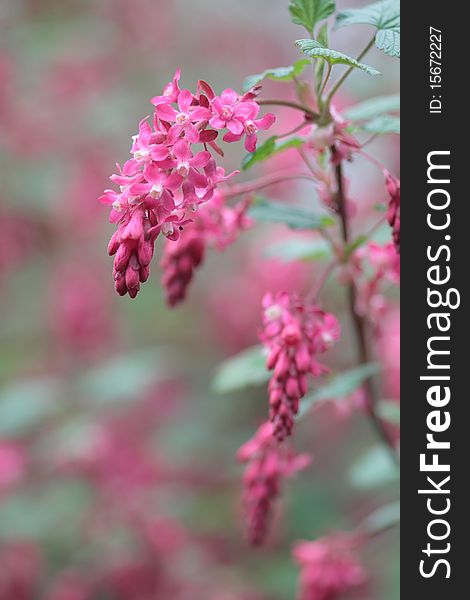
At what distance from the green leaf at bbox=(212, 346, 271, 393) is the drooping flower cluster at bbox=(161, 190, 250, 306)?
0.21m

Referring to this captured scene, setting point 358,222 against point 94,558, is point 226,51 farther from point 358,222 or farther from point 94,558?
point 94,558

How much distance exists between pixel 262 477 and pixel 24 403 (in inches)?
51.8

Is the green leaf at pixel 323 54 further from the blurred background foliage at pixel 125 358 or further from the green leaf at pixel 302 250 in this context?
the blurred background foliage at pixel 125 358

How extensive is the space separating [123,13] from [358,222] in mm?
1759

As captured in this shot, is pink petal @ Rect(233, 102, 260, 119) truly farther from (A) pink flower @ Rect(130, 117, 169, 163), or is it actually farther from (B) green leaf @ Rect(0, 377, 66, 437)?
(B) green leaf @ Rect(0, 377, 66, 437)

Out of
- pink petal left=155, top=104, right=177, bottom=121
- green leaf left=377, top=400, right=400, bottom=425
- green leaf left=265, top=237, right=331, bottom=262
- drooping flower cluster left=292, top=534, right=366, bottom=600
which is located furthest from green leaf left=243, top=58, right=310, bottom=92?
drooping flower cluster left=292, top=534, right=366, bottom=600

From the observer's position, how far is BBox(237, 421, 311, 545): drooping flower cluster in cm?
151

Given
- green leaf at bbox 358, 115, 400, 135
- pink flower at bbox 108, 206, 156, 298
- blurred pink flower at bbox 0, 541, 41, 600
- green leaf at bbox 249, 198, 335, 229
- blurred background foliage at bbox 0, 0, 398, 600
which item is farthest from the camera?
blurred background foliage at bbox 0, 0, 398, 600

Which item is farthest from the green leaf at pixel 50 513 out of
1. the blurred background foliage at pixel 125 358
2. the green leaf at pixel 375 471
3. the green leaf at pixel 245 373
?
the green leaf at pixel 245 373

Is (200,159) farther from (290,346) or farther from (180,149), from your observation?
(290,346)

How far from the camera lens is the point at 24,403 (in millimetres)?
2639

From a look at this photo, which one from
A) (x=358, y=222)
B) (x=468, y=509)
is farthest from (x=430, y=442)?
(x=358, y=222)

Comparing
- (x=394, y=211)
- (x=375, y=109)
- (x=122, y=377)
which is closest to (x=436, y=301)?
(x=394, y=211)

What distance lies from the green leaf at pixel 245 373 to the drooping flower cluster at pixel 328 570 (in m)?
0.33
